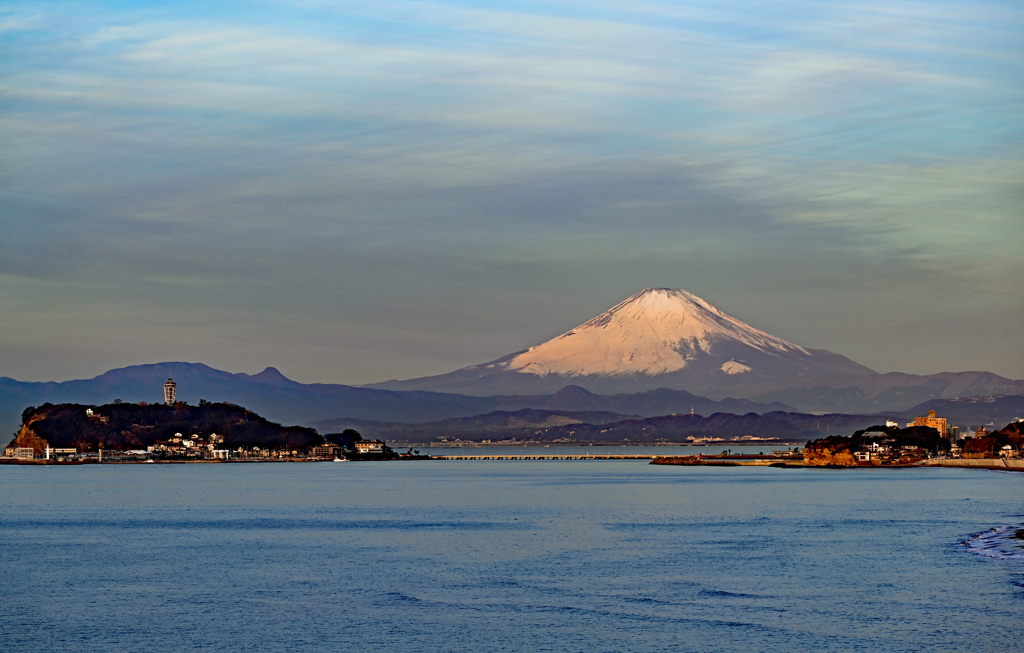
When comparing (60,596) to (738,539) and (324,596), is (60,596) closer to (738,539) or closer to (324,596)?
(324,596)

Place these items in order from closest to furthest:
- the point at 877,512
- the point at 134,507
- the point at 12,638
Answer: the point at 12,638 < the point at 877,512 < the point at 134,507

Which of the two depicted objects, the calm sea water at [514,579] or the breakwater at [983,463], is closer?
the calm sea water at [514,579]

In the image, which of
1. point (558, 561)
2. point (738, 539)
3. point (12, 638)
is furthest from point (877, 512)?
point (12, 638)

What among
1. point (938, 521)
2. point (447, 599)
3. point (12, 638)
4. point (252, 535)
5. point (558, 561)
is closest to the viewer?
point (12, 638)

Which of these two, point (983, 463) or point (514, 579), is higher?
point (983, 463)

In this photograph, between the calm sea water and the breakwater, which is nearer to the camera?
the calm sea water

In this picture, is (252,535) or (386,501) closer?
(252,535)

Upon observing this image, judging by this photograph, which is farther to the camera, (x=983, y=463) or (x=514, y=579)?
(x=983, y=463)
